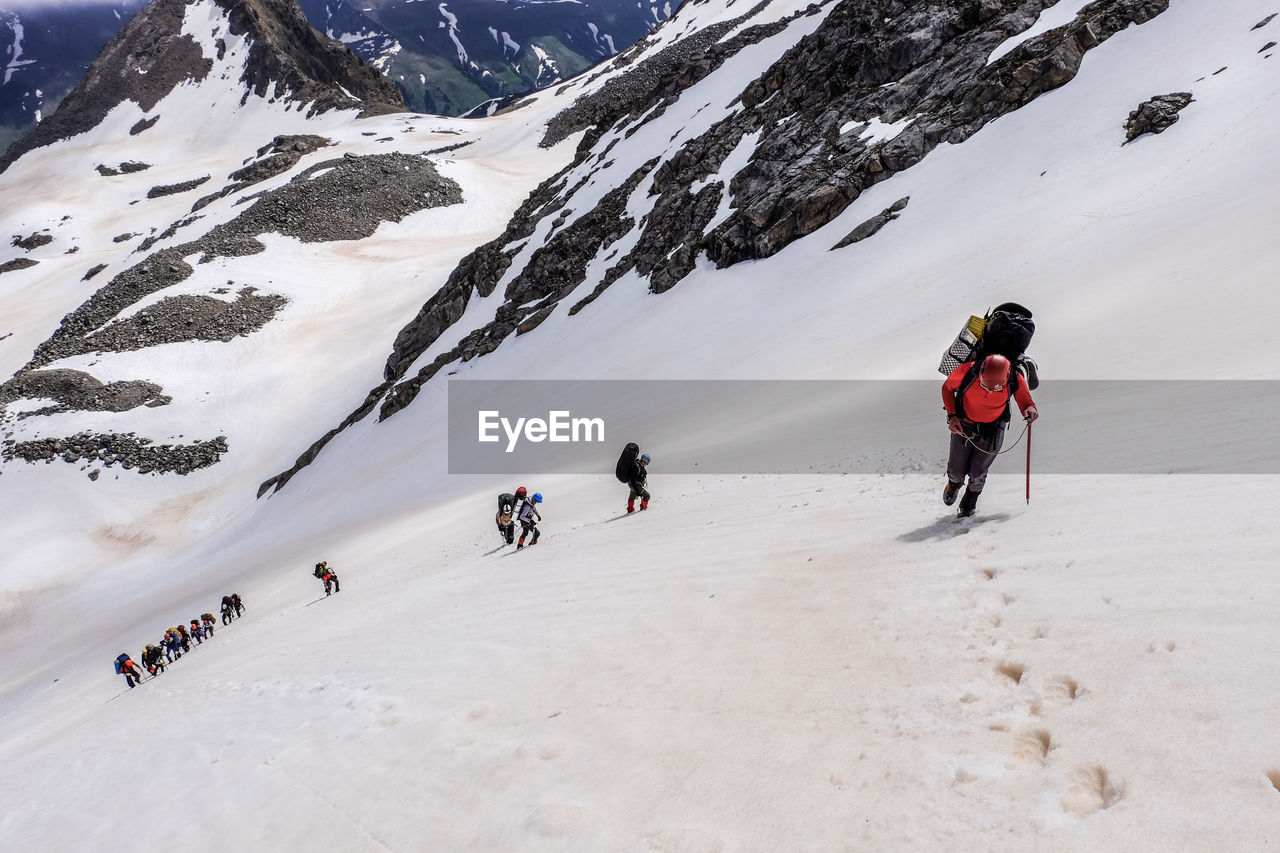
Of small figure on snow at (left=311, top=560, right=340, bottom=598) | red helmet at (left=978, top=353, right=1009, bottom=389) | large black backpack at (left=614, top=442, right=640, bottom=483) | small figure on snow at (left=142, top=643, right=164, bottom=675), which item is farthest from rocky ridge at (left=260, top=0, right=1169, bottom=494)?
small figure on snow at (left=142, top=643, right=164, bottom=675)

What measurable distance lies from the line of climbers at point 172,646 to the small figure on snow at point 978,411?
61.8ft

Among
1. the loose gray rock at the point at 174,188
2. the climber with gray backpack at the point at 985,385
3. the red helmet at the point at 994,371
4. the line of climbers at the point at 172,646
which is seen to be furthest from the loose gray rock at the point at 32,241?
the red helmet at the point at 994,371

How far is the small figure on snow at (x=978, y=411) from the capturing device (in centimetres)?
523

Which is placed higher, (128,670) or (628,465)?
(628,465)

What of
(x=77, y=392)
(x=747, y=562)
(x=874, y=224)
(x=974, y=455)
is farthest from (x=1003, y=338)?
(x=77, y=392)

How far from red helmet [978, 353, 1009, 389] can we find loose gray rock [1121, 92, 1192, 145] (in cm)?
1627

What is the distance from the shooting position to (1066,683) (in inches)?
120

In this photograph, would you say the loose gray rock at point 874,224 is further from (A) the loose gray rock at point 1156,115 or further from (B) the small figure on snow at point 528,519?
(B) the small figure on snow at point 528,519

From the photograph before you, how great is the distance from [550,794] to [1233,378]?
794 centimetres

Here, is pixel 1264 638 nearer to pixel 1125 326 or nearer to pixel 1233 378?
pixel 1233 378

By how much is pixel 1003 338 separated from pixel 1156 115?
16680 mm

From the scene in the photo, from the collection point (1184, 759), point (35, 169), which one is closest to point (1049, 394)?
point (1184, 759)

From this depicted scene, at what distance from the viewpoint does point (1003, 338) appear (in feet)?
17.2

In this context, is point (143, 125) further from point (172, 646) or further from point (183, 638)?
point (172, 646)
